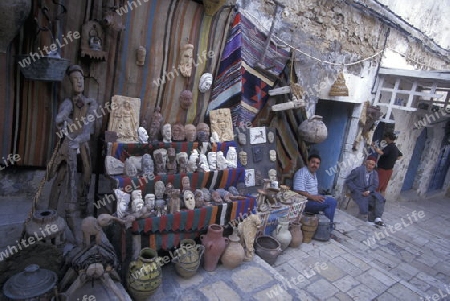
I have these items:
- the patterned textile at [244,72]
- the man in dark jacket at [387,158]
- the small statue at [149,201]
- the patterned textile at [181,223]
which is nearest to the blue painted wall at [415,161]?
the man in dark jacket at [387,158]

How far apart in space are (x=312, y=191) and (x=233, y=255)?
2603mm

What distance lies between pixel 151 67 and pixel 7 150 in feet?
7.11

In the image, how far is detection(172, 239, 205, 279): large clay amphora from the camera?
3498mm

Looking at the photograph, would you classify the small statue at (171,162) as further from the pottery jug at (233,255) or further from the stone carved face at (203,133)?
the pottery jug at (233,255)

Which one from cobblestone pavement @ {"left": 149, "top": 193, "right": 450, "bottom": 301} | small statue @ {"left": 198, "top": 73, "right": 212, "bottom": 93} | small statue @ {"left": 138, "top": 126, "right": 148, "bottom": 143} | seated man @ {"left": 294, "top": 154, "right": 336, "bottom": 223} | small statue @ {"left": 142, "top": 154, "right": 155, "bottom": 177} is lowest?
cobblestone pavement @ {"left": 149, "top": 193, "right": 450, "bottom": 301}

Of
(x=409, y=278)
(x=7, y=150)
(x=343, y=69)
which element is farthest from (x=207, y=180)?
(x=343, y=69)

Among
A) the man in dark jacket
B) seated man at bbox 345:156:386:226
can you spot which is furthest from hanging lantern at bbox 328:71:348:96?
the man in dark jacket

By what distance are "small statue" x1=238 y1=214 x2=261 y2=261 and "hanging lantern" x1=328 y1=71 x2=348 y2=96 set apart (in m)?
3.70

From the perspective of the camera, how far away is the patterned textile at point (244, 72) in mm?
4789

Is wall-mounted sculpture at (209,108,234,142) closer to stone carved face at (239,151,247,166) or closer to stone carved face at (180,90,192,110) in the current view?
stone carved face at (239,151,247,166)

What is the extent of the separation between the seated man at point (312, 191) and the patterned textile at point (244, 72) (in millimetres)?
1542

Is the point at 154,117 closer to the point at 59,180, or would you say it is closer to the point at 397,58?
the point at 59,180

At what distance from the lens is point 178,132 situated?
172 inches

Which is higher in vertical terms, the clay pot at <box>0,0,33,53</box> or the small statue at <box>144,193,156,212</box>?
the clay pot at <box>0,0,33,53</box>
